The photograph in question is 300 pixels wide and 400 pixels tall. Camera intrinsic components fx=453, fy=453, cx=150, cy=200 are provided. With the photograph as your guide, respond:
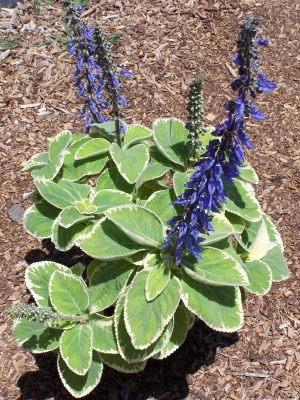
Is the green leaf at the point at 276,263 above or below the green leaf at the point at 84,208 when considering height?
below

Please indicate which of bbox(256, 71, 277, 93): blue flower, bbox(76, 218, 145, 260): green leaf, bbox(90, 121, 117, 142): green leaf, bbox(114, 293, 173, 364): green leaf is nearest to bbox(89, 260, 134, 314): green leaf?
bbox(114, 293, 173, 364): green leaf

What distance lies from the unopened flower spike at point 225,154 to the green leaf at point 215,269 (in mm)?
78

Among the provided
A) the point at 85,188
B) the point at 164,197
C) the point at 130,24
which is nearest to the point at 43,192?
the point at 85,188

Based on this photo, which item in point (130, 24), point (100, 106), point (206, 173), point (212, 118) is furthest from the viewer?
point (130, 24)

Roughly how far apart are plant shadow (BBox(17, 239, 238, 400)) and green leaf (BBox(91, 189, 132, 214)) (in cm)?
151

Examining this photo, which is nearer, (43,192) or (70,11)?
(70,11)

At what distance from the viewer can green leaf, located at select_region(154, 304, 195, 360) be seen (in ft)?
10.9

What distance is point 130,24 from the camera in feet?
21.6

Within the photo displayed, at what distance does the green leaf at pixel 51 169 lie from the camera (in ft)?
11.5

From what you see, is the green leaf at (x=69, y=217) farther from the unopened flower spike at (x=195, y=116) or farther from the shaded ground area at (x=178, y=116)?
the shaded ground area at (x=178, y=116)

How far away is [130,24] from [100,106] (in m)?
3.23

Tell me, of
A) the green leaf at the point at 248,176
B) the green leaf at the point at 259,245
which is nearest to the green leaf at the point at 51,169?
the green leaf at the point at 248,176

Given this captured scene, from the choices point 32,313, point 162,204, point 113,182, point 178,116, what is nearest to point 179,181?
point 162,204

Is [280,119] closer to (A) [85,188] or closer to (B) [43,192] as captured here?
(A) [85,188]
